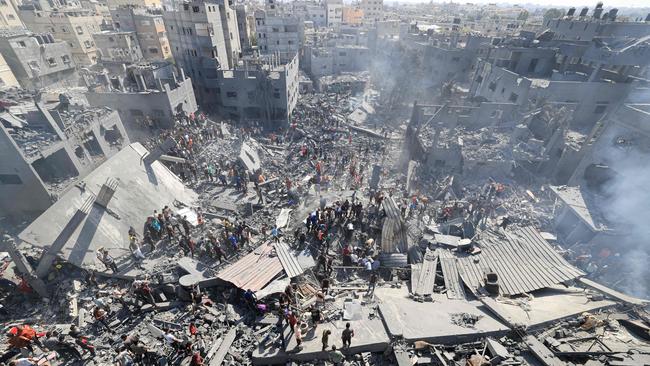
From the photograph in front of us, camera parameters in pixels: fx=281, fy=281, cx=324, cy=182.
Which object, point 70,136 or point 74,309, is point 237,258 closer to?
point 74,309

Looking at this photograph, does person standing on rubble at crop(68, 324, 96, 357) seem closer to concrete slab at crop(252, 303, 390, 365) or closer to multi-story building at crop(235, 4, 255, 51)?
concrete slab at crop(252, 303, 390, 365)

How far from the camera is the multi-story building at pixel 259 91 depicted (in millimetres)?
29875

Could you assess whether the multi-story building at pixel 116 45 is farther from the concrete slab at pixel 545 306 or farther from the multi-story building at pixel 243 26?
the concrete slab at pixel 545 306

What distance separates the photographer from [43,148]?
16766mm

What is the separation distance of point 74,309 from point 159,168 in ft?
33.1

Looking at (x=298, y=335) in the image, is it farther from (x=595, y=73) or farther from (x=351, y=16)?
(x=351, y=16)

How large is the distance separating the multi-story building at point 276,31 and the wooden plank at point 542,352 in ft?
146

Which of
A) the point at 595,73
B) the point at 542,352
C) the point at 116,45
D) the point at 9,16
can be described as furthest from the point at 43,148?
the point at 9,16

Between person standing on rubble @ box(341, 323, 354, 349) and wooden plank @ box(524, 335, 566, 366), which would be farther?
person standing on rubble @ box(341, 323, 354, 349)

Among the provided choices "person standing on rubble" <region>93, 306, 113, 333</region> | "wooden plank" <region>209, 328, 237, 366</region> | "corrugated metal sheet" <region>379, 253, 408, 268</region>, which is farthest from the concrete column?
"person standing on rubble" <region>93, 306, 113, 333</region>

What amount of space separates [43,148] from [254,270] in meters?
15.3

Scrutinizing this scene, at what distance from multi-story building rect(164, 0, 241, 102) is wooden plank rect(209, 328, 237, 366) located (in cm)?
2841

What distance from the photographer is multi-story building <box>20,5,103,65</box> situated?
42312 millimetres

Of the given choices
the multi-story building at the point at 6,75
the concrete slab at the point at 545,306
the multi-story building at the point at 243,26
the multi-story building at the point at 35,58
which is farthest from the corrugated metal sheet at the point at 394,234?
the multi-story building at the point at 35,58
